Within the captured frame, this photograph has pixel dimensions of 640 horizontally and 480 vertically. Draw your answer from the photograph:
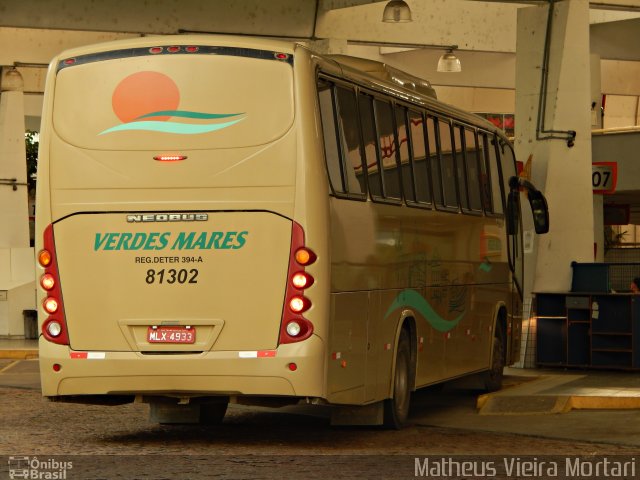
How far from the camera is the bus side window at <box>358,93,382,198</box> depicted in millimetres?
13641

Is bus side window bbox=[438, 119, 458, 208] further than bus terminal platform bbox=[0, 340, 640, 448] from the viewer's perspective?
Yes

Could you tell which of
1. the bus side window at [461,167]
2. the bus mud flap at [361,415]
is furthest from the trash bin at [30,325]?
the bus mud flap at [361,415]

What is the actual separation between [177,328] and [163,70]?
2.29 meters

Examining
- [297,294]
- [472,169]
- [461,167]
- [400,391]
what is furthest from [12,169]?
[297,294]

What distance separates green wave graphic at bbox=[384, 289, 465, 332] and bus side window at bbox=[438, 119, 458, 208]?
1310mm

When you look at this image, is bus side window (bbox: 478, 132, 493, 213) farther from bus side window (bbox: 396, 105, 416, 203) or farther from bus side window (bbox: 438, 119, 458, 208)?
bus side window (bbox: 396, 105, 416, 203)

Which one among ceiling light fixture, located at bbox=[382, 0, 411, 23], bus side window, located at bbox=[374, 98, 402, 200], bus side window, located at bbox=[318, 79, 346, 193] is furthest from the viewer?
ceiling light fixture, located at bbox=[382, 0, 411, 23]

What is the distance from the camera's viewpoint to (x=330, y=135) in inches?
502

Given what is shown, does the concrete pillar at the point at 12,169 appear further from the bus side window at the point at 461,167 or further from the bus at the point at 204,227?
the bus at the point at 204,227

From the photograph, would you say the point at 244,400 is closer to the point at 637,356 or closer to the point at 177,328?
the point at 177,328

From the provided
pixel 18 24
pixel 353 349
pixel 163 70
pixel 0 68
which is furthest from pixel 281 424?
pixel 0 68

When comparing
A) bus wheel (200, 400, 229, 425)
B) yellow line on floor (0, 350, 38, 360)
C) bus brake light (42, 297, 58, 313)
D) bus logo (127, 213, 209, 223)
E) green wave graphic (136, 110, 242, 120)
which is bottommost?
yellow line on floor (0, 350, 38, 360)

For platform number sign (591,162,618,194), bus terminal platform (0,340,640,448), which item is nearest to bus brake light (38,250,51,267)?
bus terminal platform (0,340,640,448)

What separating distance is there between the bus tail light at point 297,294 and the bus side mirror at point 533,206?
26.3 feet
